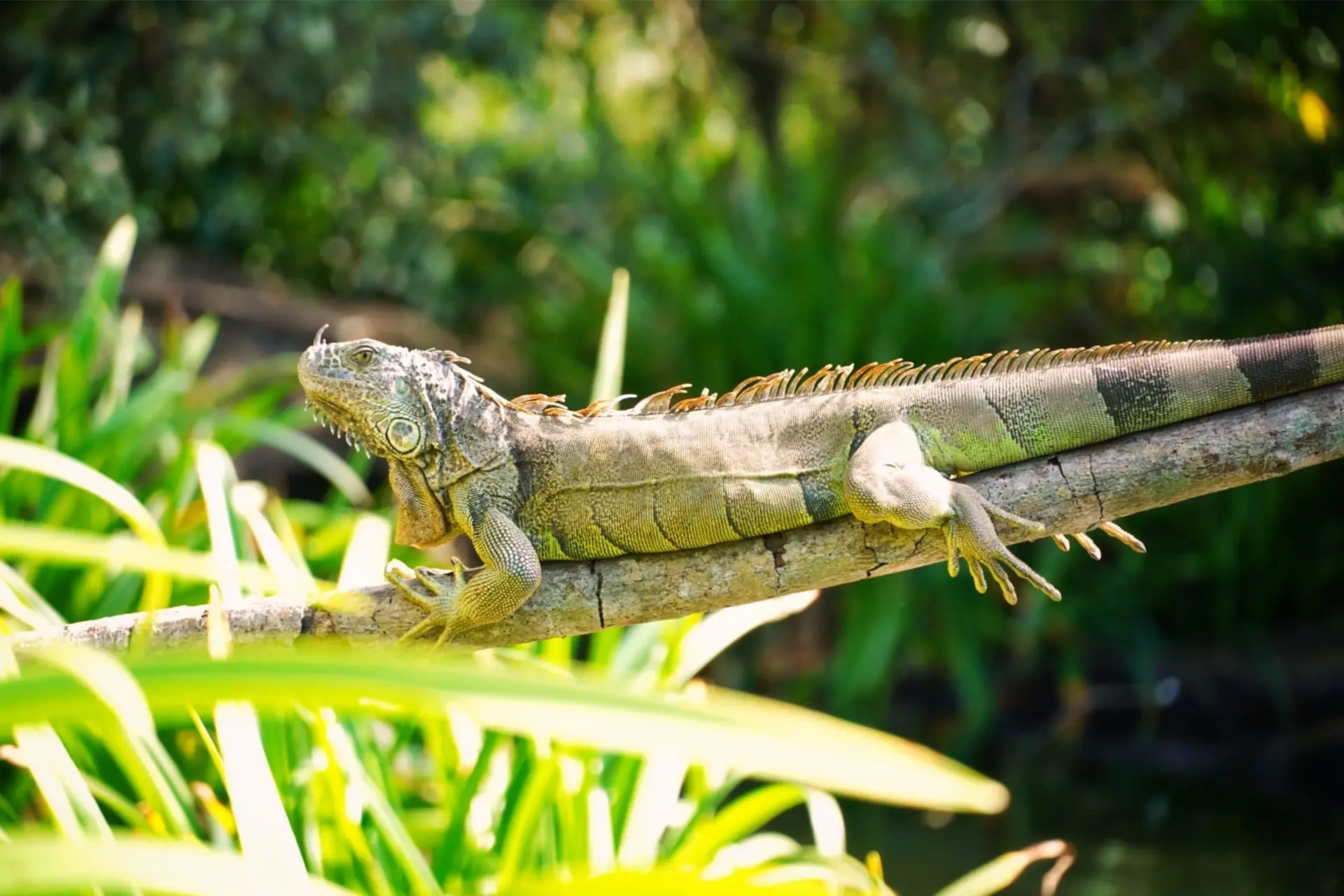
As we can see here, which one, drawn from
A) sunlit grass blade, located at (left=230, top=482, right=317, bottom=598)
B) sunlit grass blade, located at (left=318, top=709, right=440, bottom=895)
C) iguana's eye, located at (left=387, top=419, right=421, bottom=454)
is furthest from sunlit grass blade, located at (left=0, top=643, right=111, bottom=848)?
iguana's eye, located at (left=387, top=419, right=421, bottom=454)

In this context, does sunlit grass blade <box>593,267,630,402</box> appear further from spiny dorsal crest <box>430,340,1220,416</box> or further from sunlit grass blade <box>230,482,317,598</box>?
sunlit grass blade <box>230,482,317,598</box>

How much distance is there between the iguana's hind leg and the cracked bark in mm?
93

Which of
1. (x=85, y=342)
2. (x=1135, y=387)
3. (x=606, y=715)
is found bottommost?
(x=1135, y=387)

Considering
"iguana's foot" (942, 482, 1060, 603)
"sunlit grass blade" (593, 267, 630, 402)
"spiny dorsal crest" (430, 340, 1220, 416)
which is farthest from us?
"sunlit grass blade" (593, 267, 630, 402)

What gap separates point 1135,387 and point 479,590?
1.55 metres

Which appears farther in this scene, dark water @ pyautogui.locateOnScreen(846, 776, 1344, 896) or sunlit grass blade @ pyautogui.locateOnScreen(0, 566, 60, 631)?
dark water @ pyautogui.locateOnScreen(846, 776, 1344, 896)

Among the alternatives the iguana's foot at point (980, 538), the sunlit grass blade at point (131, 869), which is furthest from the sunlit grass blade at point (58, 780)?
the iguana's foot at point (980, 538)

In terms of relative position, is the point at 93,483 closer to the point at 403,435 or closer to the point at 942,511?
the point at 403,435

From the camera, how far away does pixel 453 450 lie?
291 cm

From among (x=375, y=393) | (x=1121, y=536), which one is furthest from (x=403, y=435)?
(x=1121, y=536)

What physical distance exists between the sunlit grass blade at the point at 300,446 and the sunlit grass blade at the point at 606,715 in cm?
341

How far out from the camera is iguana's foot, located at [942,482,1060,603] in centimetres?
249

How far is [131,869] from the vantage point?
1.08 m

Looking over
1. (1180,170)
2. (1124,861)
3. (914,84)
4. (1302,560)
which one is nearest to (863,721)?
(1124,861)
